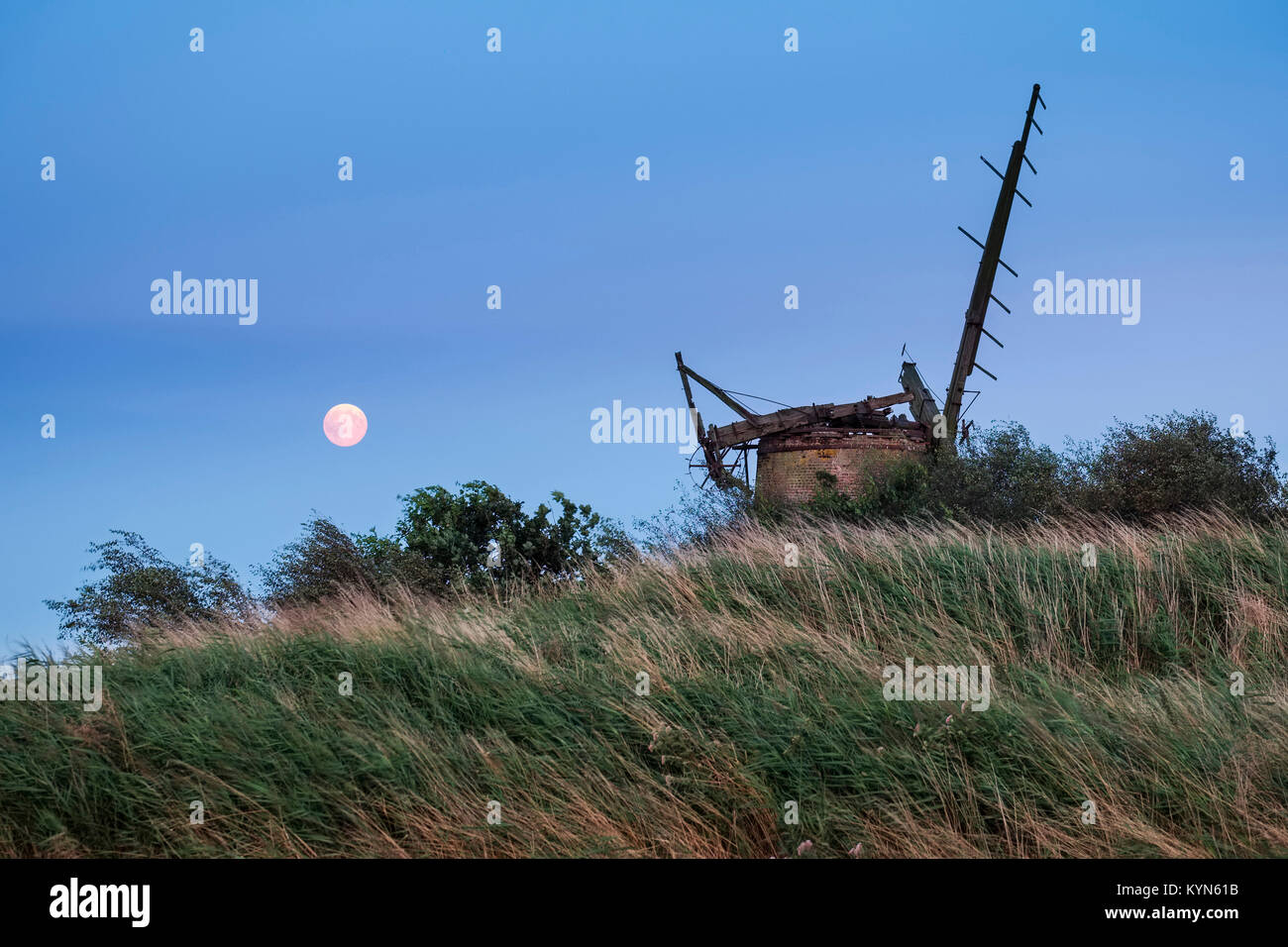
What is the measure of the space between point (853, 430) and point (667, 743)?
23.2 m

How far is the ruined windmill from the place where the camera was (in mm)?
28688

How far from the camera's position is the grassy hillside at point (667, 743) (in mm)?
6484

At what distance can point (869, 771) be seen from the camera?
22.0 ft

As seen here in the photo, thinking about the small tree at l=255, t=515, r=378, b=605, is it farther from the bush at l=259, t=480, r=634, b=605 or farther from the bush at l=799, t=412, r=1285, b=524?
the bush at l=799, t=412, r=1285, b=524

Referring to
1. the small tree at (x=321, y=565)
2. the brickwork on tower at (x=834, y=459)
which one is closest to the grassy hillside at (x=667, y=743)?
the small tree at (x=321, y=565)

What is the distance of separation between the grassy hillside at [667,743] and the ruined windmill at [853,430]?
18235 millimetres

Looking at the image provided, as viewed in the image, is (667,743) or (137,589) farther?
(137,589)

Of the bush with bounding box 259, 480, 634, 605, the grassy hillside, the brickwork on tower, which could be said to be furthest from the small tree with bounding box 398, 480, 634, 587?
the grassy hillside

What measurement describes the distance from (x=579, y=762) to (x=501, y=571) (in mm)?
16896

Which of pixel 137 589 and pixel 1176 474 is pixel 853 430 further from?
pixel 137 589

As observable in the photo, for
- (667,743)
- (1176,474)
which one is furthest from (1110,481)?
(667,743)

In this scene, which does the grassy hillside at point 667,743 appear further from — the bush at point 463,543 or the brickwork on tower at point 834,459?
the brickwork on tower at point 834,459

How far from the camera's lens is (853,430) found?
95.5 feet
